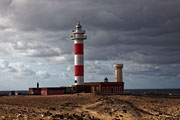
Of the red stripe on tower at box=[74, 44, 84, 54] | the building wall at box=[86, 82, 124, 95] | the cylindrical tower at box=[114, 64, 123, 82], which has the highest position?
the red stripe on tower at box=[74, 44, 84, 54]

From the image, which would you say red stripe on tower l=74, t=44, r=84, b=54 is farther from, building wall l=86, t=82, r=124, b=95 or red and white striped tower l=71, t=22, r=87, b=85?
building wall l=86, t=82, r=124, b=95

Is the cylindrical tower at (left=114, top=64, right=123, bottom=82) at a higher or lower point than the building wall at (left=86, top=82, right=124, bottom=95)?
higher

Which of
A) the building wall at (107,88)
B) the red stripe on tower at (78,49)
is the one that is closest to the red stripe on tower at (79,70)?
the red stripe on tower at (78,49)

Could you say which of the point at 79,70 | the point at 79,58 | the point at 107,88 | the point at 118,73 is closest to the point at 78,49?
the point at 79,58

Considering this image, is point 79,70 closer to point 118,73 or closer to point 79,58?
point 79,58

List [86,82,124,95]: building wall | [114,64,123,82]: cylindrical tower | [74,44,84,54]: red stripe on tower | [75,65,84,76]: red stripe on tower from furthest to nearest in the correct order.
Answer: [114,64,123,82]: cylindrical tower → [86,82,124,95]: building wall → [74,44,84,54]: red stripe on tower → [75,65,84,76]: red stripe on tower

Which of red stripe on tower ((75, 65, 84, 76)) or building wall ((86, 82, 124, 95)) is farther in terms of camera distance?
building wall ((86, 82, 124, 95))

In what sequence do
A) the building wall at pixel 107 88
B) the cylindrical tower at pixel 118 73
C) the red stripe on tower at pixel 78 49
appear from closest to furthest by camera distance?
the red stripe on tower at pixel 78 49 < the building wall at pixel 107 88 < the cylindrical tower at pixel 118 73

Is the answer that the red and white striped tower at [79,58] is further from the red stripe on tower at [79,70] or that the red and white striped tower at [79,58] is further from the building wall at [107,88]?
the building wall at [107,88]

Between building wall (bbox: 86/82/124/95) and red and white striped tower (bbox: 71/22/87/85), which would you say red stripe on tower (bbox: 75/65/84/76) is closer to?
red and white striped tower (bbox: 71/22/87/85)

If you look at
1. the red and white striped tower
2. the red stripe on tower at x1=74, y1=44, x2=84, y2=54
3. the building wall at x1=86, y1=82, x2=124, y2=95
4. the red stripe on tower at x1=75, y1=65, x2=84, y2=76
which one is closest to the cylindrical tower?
the building wall at x1=86, y1=82, x2=124, y2=95

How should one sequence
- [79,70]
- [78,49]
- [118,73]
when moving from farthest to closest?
[118,73] → [78,49] → [79,70]

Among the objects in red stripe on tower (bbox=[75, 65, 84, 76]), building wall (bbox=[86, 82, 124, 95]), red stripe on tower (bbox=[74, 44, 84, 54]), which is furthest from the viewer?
building wall (bbox=[86, 82, 124, 95])

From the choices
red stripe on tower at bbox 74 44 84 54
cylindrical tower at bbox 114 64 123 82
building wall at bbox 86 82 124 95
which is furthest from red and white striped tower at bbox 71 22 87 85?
cylindrical tower at bbox 114 64 123 82
